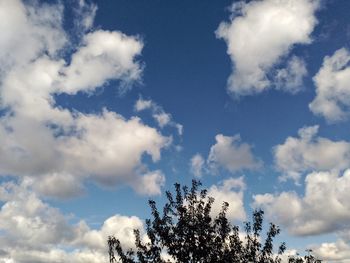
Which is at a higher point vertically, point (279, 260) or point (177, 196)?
point (177, 196)

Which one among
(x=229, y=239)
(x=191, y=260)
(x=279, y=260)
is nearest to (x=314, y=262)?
(x=279, y=260)

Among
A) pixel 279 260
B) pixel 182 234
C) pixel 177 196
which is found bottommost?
pixel 279 260

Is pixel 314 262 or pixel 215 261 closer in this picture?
pixel 215 261

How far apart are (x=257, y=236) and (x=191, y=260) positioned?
4.44m

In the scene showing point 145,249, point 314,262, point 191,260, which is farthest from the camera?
point 314,262

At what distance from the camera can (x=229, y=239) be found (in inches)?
1092

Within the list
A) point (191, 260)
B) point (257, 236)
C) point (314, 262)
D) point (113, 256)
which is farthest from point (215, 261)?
point (314, 262)

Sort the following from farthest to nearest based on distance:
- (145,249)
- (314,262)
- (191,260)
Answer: (314,262) → (145,249) → (191,260)

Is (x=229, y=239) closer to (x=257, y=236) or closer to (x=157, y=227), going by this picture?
(x=257, y=236)

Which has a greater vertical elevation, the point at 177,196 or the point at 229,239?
the point at 177,196

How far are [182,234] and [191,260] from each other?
5.08 ft

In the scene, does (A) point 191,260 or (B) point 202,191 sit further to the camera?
(B) point 202,191

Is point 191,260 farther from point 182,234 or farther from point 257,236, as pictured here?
point 257,236

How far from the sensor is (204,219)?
27.5 m
